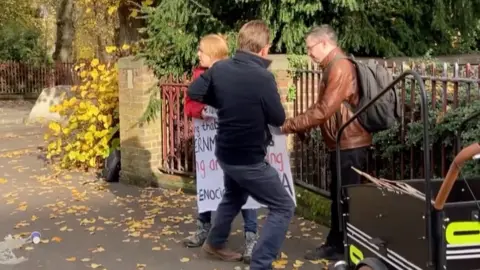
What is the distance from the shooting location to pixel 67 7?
2711 centimetres

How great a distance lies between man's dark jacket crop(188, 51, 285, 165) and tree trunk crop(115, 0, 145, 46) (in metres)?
6.48

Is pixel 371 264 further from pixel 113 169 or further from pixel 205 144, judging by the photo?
pixel 113 169

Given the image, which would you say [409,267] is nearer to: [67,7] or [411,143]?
[411,143]

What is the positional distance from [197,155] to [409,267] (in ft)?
9.92

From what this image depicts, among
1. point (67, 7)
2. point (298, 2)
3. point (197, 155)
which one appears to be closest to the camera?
point (197, 155)

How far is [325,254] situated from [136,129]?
434cm

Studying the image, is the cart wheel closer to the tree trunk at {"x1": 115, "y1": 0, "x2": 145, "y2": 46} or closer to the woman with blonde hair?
the woman with blonde hair

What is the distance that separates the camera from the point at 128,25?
37.8ft

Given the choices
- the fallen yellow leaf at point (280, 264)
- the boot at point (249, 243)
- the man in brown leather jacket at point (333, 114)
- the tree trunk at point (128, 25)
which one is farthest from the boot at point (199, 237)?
the tree trunk at point (128, 25)

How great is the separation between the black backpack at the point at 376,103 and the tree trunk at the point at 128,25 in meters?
6.45

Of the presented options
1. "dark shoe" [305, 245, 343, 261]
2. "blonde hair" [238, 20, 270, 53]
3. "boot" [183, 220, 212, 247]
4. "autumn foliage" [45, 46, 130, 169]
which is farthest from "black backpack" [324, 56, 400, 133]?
"autumn foliage" [45, 46, 130, 169]

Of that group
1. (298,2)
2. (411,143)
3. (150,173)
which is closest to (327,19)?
(298,2)

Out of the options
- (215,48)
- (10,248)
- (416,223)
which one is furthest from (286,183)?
(10,248)

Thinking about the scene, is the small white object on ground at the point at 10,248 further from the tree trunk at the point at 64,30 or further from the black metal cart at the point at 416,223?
the tree trunk at the point at 64,30
